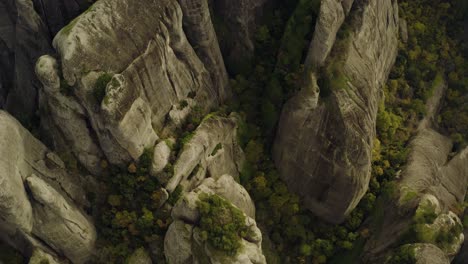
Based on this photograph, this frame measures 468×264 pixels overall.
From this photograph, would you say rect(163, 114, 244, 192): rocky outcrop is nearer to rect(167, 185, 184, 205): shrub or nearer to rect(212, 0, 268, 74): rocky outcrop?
rect(167, 185, 184, 205): shrub

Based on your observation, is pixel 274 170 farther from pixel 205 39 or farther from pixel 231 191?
pixel 205 39

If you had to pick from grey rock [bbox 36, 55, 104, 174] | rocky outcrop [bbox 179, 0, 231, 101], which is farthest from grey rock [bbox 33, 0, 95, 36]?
rocky outcrop [bbox 179, 0, 231, 101]

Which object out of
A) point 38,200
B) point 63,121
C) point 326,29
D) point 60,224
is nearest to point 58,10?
point 63,121

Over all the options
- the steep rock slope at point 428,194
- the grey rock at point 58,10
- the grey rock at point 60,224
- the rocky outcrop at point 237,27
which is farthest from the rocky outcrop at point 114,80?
the steep rock slope at point 428,194

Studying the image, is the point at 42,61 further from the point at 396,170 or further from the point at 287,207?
the point at 396,170

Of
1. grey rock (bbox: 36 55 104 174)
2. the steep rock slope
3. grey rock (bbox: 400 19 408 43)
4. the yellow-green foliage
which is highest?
grey rock (bbox: 400 19 408 43)

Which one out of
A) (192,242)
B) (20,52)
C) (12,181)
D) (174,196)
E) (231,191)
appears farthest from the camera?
(231,191)
